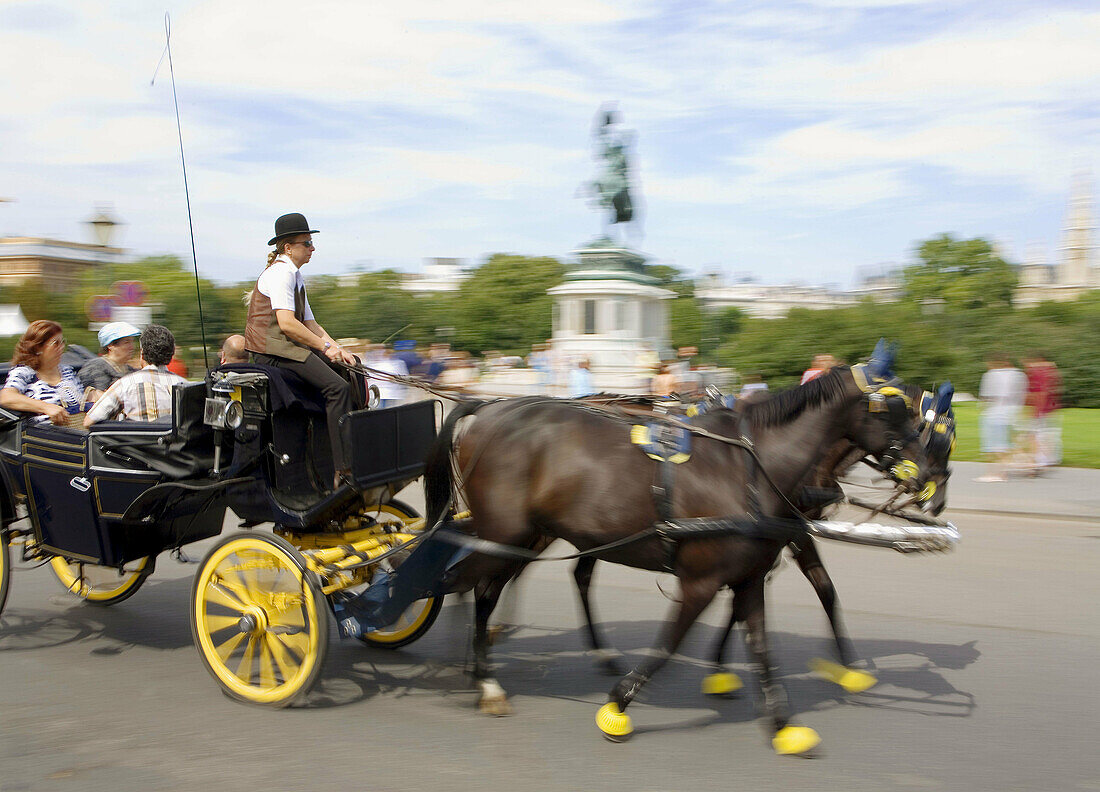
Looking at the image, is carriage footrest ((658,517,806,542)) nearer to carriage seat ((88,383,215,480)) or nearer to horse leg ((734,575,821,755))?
horse leg ((734,575,821,755))

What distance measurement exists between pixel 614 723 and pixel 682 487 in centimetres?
100

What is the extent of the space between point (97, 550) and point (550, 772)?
268 centimetres

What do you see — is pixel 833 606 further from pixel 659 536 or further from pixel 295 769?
pixel 295 769

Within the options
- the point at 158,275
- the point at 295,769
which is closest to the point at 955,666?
the point at 295,769

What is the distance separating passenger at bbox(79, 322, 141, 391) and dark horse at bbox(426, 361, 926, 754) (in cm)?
238

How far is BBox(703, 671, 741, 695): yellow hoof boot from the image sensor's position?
4.46m

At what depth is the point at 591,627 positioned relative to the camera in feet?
16.0

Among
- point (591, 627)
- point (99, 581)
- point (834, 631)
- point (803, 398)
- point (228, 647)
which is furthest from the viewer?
point (99, 581)

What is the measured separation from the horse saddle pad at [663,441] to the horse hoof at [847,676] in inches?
54.7

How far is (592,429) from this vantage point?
4.29 m

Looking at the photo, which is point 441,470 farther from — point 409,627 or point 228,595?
point 228,595

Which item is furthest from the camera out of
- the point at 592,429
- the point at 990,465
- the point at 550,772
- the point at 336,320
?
the point at 336,320

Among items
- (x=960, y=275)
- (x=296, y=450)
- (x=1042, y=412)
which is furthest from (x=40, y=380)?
(x=960, y=275)

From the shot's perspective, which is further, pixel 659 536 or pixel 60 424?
pixel 60 424
